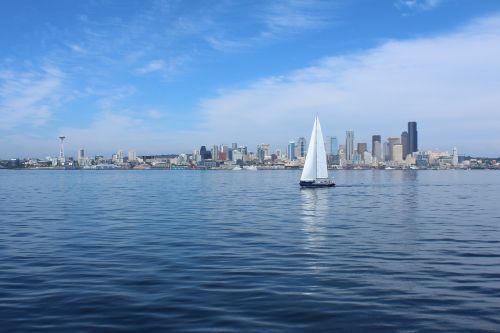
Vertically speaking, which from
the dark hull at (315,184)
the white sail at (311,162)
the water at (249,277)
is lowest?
the water at (249,277)

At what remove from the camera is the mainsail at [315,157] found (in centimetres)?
9449

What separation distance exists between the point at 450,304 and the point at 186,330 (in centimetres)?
797

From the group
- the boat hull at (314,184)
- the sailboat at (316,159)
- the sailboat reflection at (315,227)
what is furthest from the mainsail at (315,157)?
the sailboat reflection at (315,227)

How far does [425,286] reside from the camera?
59.6ft

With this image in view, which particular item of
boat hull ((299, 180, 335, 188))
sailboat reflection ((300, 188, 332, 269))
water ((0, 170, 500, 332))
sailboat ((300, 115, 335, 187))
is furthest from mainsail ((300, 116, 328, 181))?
water ((0, 170, 500, 332))

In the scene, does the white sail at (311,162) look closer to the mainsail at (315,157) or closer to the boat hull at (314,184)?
the mainsail at (315,157)

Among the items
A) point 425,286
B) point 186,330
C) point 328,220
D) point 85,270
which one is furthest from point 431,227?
point 186,330

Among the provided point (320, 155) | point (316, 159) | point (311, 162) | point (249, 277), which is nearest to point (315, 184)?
point (311, 162)

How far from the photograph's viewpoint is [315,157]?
94.5m

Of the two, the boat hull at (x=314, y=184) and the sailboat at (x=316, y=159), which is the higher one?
the sailboat at (x=316, y=159)

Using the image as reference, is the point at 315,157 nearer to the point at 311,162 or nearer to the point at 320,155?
the point at 320,155

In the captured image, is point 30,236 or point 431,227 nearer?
point 30,236

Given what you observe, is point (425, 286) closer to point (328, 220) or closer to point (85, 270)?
point (85, 270)

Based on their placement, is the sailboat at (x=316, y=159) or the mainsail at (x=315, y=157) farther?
the mainsail at (x=315, y=157)
